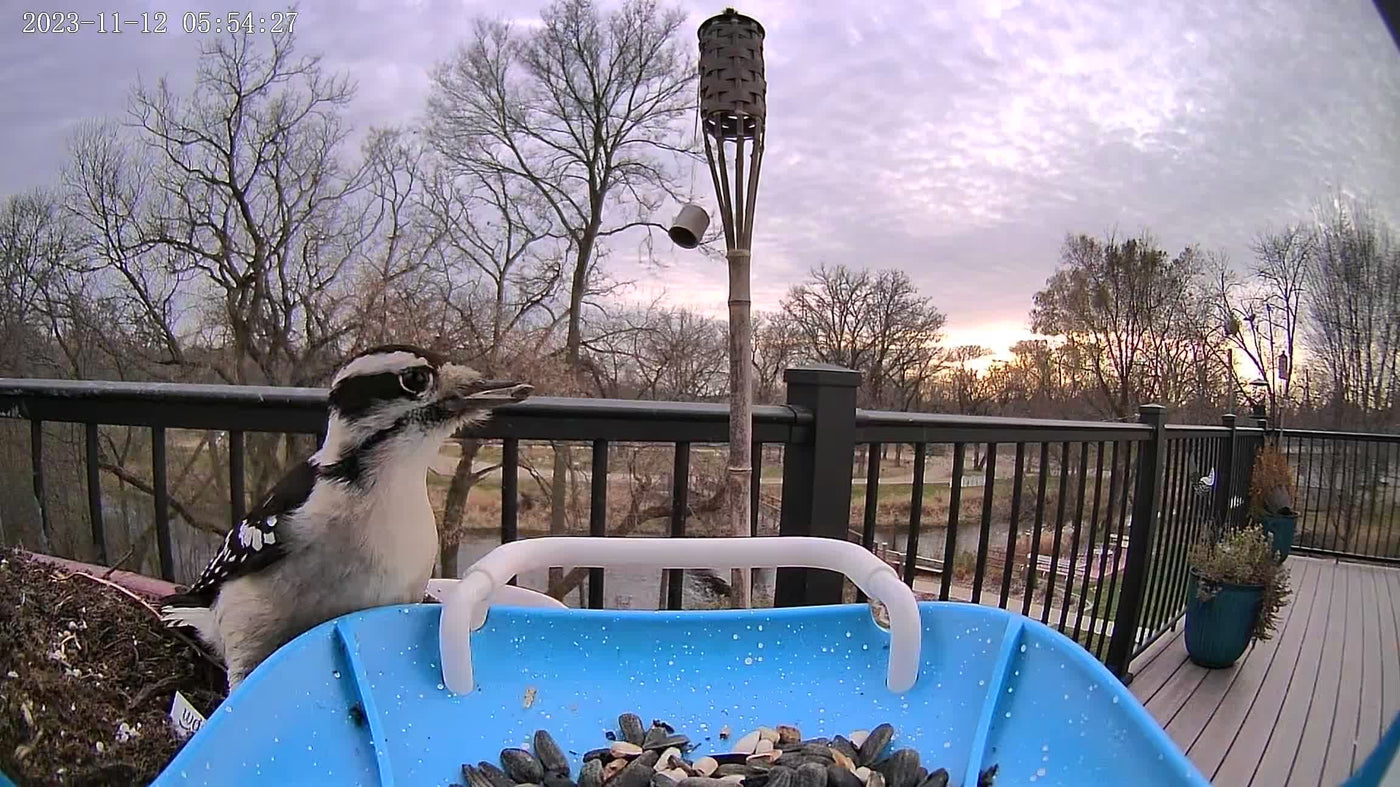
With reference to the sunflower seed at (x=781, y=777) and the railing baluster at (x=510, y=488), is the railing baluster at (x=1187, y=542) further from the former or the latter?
the railing baluster at (x=510, y=488)

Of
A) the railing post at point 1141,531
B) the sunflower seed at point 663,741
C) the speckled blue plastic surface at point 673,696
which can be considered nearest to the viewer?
the speckled blue plastic surface at point 673,696

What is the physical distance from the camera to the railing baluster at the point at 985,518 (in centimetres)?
64

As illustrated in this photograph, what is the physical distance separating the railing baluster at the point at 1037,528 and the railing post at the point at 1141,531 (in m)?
0.08

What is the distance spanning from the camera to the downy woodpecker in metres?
0.40

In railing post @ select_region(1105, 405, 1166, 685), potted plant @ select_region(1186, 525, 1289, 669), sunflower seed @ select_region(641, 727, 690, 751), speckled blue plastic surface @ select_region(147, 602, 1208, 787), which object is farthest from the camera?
railing post @ select_region(1105, 405, 1166, 685)

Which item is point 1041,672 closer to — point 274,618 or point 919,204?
point 919,204

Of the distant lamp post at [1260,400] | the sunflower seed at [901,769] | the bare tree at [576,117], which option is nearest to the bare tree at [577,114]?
the bare tree at [576,117]

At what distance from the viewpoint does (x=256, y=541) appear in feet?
1.34

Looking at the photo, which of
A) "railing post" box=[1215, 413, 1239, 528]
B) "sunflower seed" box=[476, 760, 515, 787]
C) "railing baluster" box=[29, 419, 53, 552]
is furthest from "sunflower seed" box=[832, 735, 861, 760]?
"railing baluster" box=[29, 419, 53, 552]

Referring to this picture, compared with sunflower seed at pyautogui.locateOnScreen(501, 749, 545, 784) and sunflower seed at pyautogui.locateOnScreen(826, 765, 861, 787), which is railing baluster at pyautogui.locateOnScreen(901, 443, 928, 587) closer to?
sunflower seed at pyautogui.locateOnScreen(826, 765, 861, 787)

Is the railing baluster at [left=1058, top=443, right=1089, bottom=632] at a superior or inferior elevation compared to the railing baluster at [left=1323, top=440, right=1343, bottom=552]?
inferior

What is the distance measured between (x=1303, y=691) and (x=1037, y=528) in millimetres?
267

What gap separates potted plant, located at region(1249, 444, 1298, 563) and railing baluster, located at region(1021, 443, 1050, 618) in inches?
6.7

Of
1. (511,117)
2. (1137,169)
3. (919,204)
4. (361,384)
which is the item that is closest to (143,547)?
(361,384)
